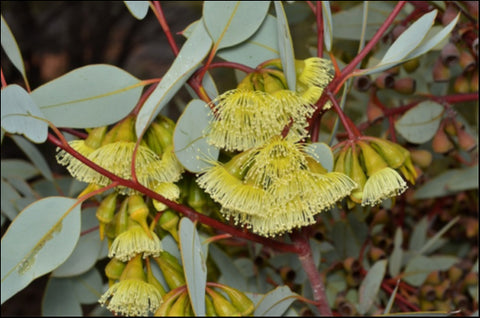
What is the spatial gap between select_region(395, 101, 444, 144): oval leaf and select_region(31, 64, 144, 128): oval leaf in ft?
1.25

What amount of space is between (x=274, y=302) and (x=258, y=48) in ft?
0.78

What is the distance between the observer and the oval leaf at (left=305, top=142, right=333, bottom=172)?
55cm

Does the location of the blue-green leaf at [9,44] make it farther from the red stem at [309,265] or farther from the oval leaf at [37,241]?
the red stem at [309,265]

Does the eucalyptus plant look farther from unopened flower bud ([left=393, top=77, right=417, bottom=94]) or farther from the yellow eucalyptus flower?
unopened flower bud ([left=393, top=77, right=417, bottom=94])

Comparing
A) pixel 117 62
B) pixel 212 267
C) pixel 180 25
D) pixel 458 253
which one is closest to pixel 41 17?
pixel 117 62

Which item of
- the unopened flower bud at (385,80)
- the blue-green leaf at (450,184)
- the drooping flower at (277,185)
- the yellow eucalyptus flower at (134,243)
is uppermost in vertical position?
the unopened flower bud at (385,80)

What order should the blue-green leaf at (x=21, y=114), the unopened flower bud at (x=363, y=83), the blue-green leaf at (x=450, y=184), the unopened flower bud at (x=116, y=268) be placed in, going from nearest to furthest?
the blue-green leaf at (x=21, y=114) < the unopened flower bud at (x=116, y=268) < the unopened flower bud at (x=363, y=83) < the blue-green leaf at (x=450, y=184)

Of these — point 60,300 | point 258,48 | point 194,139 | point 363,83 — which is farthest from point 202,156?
point 60,300

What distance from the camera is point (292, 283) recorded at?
0.87 meters

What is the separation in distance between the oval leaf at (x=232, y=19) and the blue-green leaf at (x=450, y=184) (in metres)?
0.45

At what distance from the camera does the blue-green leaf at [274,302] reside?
0.63 m

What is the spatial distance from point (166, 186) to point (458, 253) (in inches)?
26.7

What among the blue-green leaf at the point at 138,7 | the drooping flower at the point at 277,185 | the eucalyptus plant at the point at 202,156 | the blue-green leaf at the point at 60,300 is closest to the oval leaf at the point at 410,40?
the eucalyptus plant at the point at 202,156

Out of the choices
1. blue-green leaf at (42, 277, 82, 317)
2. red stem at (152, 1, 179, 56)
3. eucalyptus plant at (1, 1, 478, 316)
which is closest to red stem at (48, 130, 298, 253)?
eucalyptus plant at (1, 1, 478, 316)
